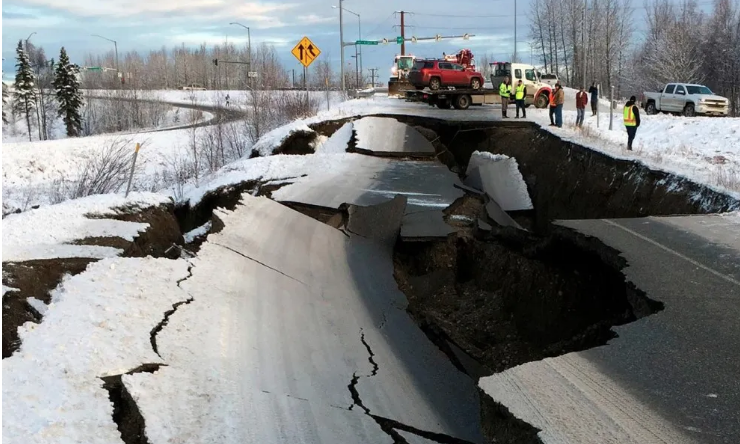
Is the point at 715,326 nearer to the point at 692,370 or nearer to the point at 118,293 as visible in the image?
the point at 692,370

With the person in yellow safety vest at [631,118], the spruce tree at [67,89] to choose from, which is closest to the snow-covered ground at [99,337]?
the person in yellow safety vest at [631,118]

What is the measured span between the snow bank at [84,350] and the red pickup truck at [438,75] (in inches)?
1069

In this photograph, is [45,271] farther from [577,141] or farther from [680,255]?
[577,141]

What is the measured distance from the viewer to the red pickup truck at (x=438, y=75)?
106ft

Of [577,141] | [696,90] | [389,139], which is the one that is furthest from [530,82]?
[577,141]

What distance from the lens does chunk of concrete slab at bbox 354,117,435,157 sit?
18562 millimetres

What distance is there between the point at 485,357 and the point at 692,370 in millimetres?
3087

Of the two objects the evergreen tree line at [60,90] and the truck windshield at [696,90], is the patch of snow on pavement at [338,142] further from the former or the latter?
the evergreen tree line at [60,90]

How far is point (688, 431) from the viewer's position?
11.6 ft

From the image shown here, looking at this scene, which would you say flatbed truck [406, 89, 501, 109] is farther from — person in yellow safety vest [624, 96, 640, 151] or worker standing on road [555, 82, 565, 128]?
person in yellow safety vest [624, 96, 640, 151]

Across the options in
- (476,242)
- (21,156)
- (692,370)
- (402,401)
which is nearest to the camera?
(692,370)

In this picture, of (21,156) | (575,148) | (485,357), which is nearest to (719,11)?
(575,148)

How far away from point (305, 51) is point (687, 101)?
19161mm

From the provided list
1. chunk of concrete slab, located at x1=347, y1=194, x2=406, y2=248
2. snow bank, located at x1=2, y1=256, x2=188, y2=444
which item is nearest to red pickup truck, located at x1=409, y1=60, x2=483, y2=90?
chunk of concrete slab, located at x1=347, y1=194, x2=406, y2=248
